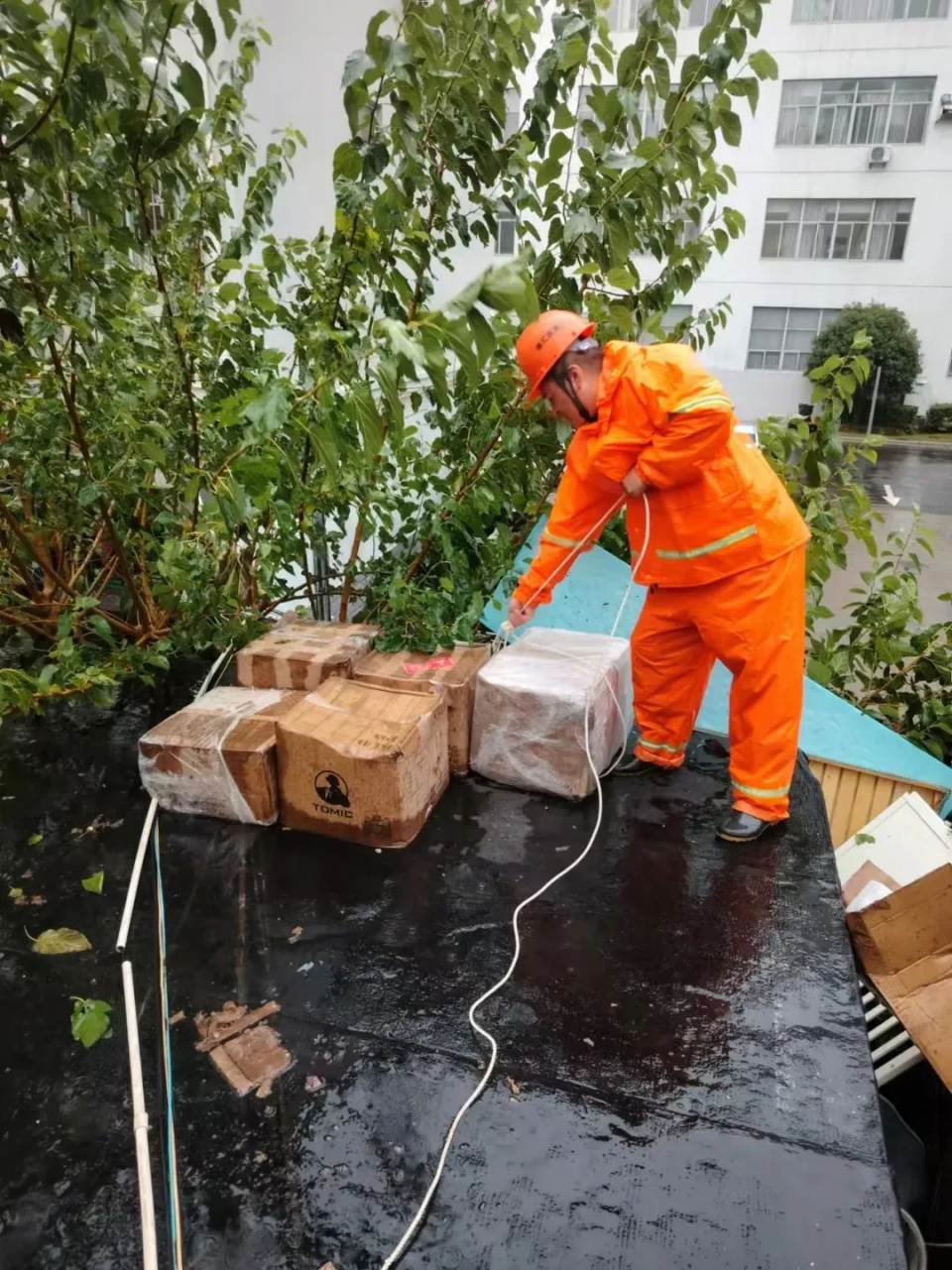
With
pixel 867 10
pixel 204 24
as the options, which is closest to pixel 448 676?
pixel 204 24

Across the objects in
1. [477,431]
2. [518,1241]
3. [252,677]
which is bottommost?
[518,1241]

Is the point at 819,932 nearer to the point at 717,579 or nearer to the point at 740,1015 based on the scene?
the point at 740,1015

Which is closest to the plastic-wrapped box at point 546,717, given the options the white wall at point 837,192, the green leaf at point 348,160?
the green leaf at point 348,160

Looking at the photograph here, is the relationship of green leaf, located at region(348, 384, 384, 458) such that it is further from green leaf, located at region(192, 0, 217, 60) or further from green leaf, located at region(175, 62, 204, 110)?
green leaf, located at region(175, 62, 204, 110)

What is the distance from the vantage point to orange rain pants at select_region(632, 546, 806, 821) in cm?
206

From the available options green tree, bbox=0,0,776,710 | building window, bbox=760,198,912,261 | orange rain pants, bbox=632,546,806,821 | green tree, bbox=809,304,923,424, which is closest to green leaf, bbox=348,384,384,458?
green tree, bbox=0,0,776,710

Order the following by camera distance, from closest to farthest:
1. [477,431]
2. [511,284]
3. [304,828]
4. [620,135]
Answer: [511,284], [304,828], [620,135], [477,431]

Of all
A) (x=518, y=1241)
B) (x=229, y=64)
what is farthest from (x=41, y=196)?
(x=518, y=1241)

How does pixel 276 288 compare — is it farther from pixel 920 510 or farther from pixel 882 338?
pixel 882 338

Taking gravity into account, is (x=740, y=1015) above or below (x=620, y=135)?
below

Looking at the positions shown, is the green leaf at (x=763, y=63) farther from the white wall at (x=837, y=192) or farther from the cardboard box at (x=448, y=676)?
the white wall at (x=837, y=192)

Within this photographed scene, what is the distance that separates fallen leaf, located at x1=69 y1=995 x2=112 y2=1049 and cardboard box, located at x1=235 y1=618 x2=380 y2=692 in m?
1.09

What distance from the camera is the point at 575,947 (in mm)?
1745

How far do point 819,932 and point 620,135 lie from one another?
2.42 metres
